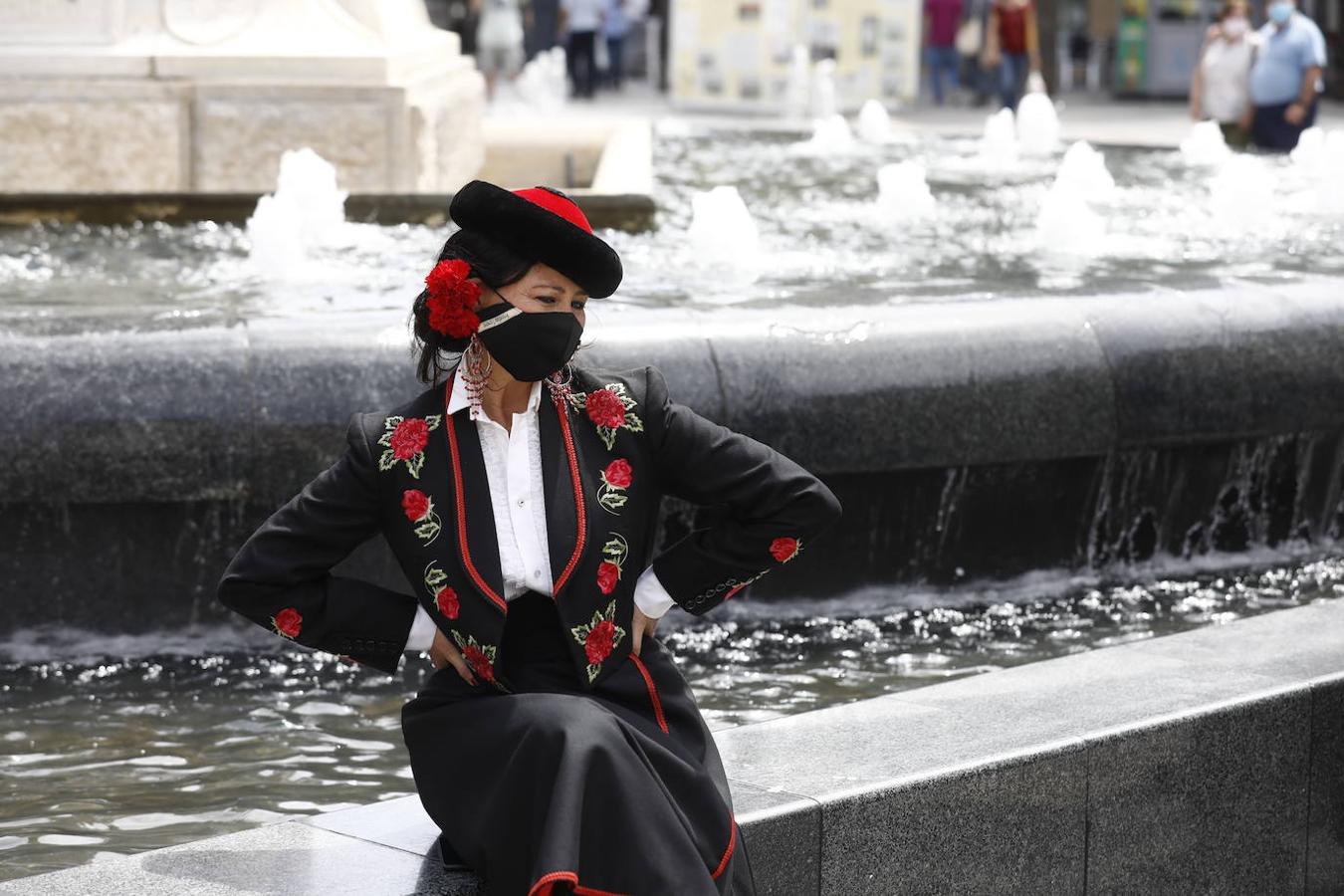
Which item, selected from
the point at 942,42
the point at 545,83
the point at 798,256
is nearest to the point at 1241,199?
the point at 798,256

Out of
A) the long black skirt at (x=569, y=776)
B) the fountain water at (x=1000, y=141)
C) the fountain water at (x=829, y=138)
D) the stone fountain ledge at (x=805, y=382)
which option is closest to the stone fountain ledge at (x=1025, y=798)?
the long black skirt at (x=569, y=776)

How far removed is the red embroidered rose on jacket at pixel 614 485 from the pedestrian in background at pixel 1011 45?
62.2ft

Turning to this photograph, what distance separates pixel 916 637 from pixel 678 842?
2.64 metres

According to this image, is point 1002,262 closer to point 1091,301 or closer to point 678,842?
point 1091,301

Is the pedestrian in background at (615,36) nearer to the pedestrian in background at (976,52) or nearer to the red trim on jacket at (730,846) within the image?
the pedestrian in background at (976,52)

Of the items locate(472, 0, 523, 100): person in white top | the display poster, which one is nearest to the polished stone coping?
the display poster

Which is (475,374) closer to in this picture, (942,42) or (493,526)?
(493,526)

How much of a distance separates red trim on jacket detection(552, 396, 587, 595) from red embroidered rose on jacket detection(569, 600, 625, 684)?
0.22 feet

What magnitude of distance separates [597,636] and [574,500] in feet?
0.67

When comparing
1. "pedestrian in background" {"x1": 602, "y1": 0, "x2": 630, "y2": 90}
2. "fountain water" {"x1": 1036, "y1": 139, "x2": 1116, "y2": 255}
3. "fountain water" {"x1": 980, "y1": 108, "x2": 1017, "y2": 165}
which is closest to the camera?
"fountain water" {"x1": 1036, "y1": 139, "x2": 1116, "y2": 255}

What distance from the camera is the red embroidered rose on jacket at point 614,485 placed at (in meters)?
3.13

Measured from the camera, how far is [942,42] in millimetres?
25141

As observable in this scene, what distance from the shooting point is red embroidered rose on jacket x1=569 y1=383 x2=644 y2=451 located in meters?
3.16

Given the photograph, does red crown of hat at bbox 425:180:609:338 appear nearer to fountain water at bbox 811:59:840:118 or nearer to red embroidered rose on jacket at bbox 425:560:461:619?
red embroidered rose on jacket at bbox 425:560:461:619
